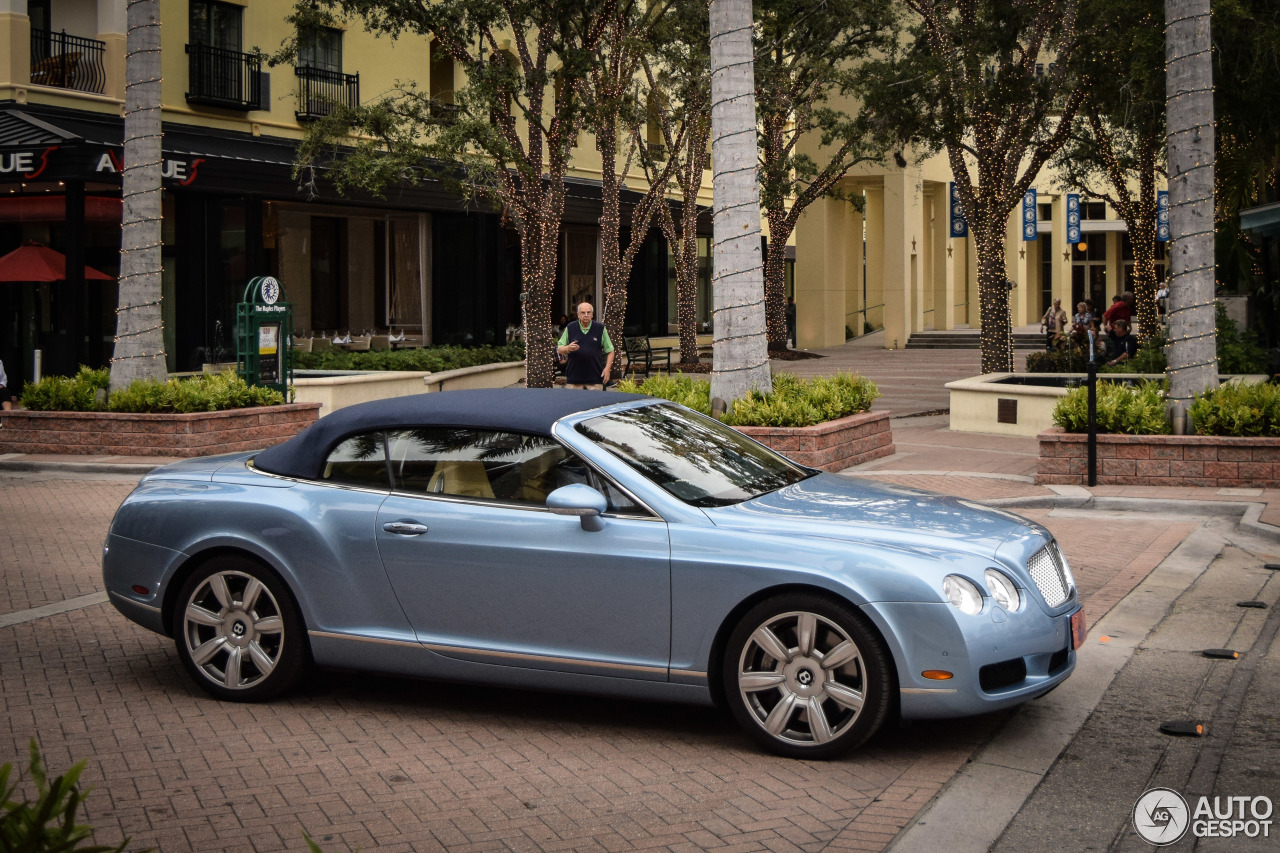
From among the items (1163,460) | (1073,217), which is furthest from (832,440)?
(1073,217)

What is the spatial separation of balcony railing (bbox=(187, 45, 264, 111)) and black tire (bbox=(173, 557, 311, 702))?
76.8 ft

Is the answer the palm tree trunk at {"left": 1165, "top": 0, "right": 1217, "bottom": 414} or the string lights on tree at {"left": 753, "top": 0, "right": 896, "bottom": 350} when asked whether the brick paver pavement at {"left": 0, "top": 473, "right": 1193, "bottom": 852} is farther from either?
the string lights on tree at {"left": 753, "top": 0, "right": 896, "bottom": 350}

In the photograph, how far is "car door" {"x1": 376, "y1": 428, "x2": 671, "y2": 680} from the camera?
593 centimetres

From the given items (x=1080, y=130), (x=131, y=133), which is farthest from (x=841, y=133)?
(x=131, y=133)

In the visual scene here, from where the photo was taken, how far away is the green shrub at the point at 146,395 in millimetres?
17641

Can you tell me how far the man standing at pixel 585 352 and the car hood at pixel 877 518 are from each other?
976 cm

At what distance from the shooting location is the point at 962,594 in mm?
5582

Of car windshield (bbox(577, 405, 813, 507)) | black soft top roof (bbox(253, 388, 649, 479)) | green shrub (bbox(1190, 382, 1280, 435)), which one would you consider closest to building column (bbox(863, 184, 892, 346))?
green shrub (bbox(1190, 382, 1280, 435))

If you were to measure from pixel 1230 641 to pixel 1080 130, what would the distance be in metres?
30.4

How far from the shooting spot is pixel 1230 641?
784 centimetres

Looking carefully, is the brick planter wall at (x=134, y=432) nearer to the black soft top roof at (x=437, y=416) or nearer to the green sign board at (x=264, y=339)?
the green sign board at (x=264, y=339)

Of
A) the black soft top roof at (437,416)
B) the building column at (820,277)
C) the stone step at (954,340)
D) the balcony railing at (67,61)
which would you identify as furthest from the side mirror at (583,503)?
the building column at (820,277)

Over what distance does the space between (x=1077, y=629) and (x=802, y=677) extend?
4.31ft

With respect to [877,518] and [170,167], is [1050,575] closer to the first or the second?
[877,518]
